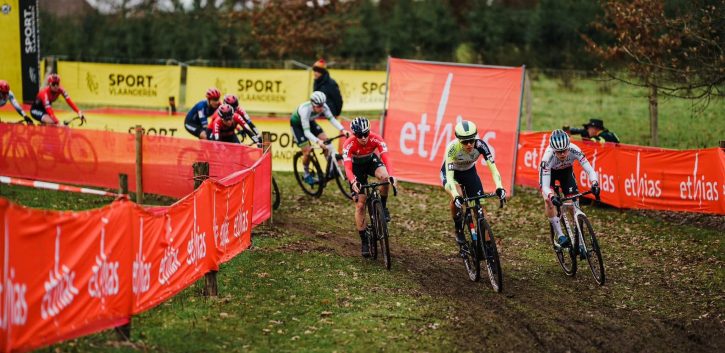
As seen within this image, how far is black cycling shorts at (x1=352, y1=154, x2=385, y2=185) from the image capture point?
1312cm

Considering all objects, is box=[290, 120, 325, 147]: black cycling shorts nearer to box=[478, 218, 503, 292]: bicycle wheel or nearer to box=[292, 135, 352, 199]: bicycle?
box=[292, 135, 352, 199]: bicycle

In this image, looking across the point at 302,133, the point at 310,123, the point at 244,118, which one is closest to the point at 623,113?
the point at 310,123

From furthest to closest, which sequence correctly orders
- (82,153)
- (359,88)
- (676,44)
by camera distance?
(359,88) → (676,44) → (82,153)

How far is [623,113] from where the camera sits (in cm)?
2941

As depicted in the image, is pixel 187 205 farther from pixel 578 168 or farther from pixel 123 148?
pixel 578 168

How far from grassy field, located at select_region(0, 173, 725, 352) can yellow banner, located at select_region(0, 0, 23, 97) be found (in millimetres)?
9631

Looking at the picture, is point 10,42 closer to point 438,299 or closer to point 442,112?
point 442,112

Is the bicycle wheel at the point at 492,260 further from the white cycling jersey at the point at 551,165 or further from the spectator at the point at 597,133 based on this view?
the spectator at the point at 597,133

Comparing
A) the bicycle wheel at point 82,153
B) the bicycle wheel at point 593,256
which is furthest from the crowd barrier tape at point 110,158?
the bicycle wheel at point 593,256

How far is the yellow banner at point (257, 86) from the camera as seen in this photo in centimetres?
2705

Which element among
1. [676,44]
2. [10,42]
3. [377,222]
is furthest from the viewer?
[10,42]

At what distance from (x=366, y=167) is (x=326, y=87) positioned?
245 inches

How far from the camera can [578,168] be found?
17.5m

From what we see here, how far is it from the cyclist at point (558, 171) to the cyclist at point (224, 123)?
607 centimetres
